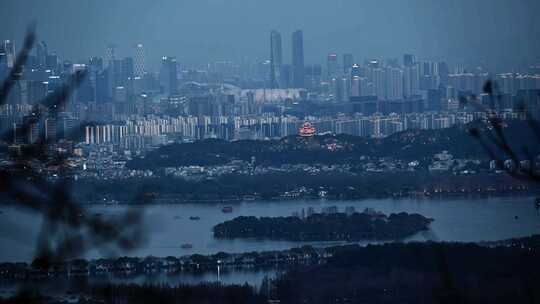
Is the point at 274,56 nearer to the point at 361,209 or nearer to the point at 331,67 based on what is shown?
the point at 331,67

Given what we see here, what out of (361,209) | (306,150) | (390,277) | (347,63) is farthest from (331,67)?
(390,277)

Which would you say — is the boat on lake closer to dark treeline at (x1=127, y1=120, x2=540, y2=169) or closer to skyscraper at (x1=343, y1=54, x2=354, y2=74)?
dark treeline at (x1=127, y1=120, x2=540, y2=169)

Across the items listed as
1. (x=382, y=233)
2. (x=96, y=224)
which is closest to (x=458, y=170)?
(x=382, y=233)

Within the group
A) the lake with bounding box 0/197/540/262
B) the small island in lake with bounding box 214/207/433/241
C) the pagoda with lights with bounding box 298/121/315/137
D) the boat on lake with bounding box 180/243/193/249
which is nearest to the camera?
the lake with bounding box 0/197/540/262

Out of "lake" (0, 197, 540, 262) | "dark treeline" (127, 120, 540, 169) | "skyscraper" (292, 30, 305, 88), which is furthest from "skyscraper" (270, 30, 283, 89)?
"lake" (0, 197, 540, 262)

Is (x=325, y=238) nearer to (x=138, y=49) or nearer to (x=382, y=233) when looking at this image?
(x=382, y=233)

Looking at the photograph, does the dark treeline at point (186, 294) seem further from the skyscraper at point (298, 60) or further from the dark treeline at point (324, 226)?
the skyscraper at point (298, 60)
